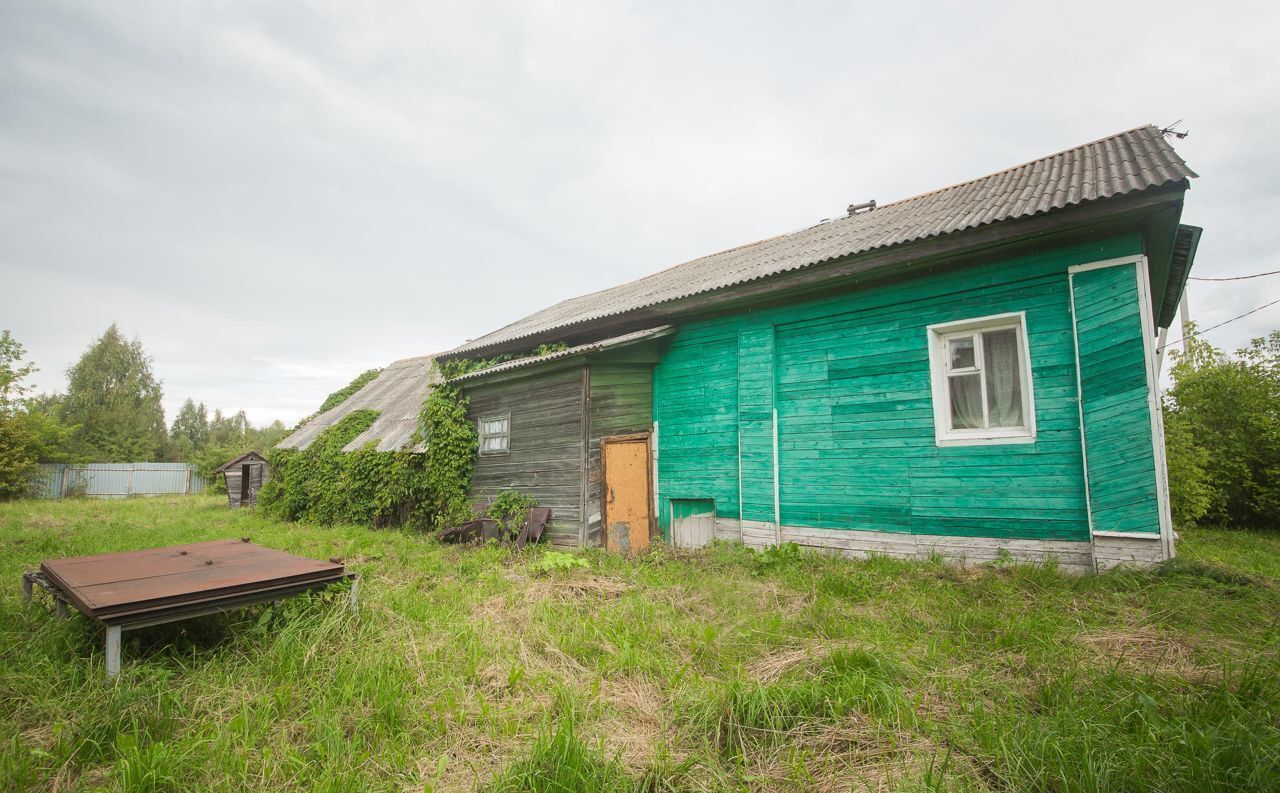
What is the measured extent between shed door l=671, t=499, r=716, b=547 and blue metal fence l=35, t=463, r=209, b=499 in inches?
1214

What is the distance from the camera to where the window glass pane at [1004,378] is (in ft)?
21.4

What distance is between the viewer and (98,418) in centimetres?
3562

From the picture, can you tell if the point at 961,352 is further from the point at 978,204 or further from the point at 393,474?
the point at 393,474

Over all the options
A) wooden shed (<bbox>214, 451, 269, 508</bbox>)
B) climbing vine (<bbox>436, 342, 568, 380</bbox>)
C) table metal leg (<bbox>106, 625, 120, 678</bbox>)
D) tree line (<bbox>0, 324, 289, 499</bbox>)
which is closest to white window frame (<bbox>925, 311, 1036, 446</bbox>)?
climbing vine (<bbox>436, 342, 568, 380</bbox>)

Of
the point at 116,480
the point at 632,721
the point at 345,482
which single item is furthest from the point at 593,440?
the point at 116,480

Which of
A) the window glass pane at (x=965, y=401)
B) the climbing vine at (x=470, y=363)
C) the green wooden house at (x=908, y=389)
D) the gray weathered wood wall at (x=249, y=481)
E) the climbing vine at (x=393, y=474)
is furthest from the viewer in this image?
the gray weathered wood wall at (x=249, y=481)

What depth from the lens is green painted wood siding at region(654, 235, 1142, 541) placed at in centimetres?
621

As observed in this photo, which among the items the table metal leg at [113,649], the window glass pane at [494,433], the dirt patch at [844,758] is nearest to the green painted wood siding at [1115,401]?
the dirt patch at [844,758]

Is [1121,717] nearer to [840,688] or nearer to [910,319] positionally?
[840,688]

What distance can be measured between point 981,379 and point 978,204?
8.39 feet

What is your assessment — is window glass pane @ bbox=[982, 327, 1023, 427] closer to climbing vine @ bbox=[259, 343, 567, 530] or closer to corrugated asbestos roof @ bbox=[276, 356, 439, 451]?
climbing vine @ bbox=[259, 343, 567, 530]

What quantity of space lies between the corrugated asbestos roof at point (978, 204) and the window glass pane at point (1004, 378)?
4.73 feet

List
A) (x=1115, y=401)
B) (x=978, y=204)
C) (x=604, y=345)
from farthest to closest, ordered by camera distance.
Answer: (x=604, y=345), (x=978, y=204), (x=1115, y=401)

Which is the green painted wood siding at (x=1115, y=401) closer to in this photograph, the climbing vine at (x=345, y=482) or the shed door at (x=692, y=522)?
the shed door at (x=692, y=522)
